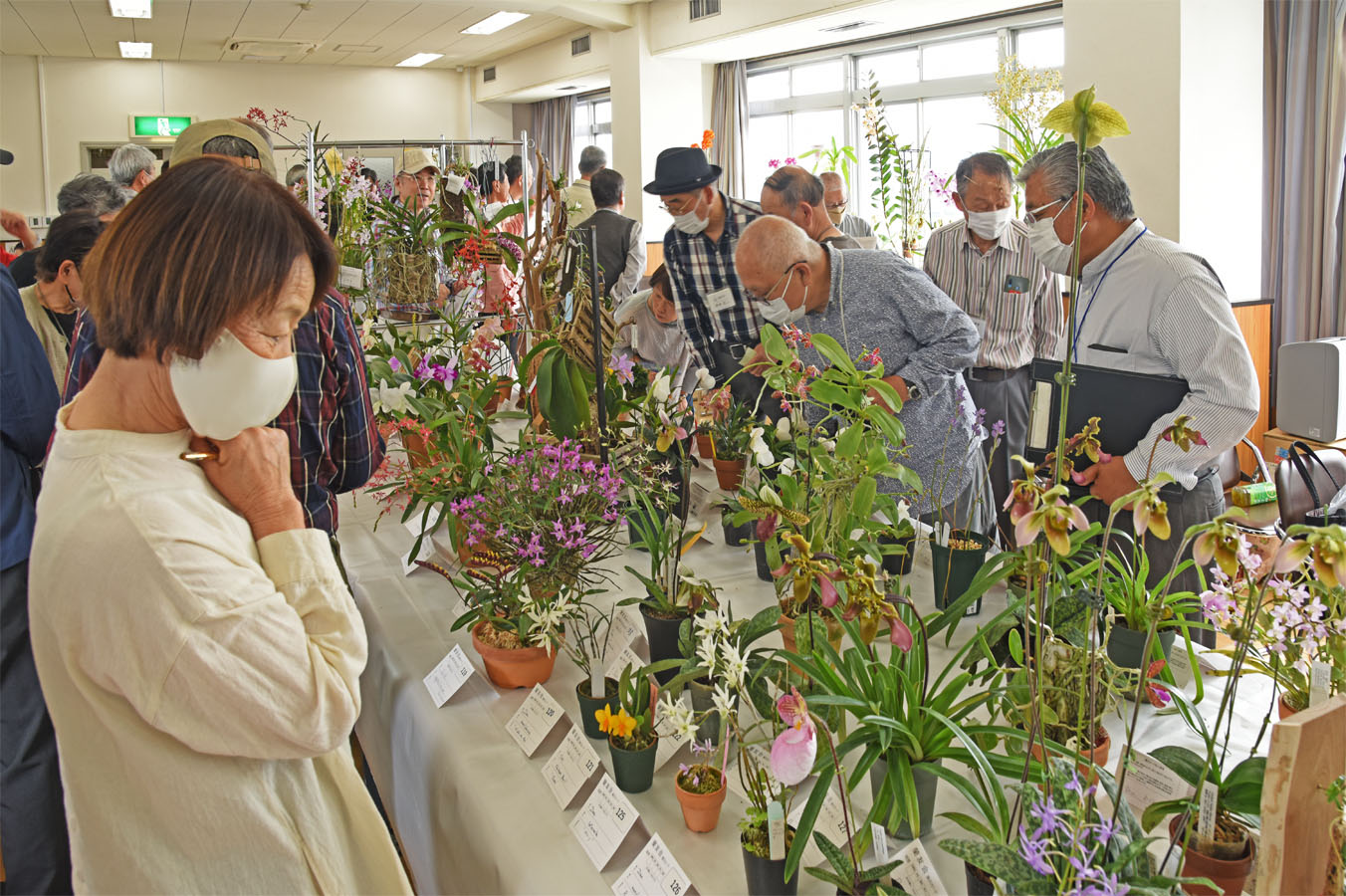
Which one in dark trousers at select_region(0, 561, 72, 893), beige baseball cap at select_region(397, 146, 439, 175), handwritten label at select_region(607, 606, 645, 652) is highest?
beige baseball cap at select_region(397, 146, 439, 175)

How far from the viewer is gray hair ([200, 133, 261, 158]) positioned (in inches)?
75.6

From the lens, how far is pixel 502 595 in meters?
1.73

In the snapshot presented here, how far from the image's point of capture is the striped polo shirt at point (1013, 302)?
3861mm

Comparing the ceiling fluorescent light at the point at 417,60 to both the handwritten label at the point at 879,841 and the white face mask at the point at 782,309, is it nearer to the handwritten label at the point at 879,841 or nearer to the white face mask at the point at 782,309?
the white face mask at the point at 782,309

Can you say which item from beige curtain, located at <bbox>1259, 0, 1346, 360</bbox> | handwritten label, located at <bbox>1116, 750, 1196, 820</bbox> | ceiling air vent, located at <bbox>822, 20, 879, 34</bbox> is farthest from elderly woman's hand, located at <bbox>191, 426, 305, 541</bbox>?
ceiling air vent, located at <bbox>822, 20, 879, 34</bbox>

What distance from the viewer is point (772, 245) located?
251cm

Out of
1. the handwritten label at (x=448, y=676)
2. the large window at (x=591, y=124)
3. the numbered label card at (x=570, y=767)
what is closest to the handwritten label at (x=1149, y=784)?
the numbered label card at (x=570, y=767)

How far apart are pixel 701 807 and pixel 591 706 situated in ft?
0.94

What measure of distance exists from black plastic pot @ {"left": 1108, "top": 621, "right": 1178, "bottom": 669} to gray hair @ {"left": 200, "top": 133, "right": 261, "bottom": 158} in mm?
1763

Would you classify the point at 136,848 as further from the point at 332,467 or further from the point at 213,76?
the point at 213,76

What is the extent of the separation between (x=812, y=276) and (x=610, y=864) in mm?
1697

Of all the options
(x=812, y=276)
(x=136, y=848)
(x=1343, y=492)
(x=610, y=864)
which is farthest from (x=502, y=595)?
(x=1343, y=492)

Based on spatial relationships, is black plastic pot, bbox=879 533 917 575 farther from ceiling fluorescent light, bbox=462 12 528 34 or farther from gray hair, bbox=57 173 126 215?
ceiling fluorescent light, bbox=462 12 528 34

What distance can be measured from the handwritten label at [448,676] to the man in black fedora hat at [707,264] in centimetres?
146
